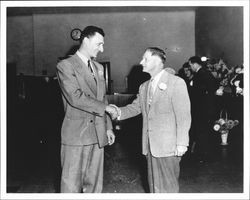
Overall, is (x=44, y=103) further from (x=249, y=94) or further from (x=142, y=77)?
(x=249, y=94)

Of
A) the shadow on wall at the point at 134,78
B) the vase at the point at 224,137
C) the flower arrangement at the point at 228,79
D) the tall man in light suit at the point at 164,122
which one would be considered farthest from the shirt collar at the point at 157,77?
the shadow on wall at the point at 134,78

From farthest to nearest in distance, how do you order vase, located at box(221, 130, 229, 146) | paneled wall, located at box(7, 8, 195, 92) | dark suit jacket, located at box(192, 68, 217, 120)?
paneled wall, located at box(7, 8, 195, 92)
vase, located at box(221, 130, 229, 146)
dark suit jacket, located at box(192, 68, 217, 120)

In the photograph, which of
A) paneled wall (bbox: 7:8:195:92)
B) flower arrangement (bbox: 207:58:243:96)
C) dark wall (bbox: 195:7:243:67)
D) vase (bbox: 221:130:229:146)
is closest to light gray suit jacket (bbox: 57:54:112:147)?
flower arrangement (bbox: 207:58:243:96)

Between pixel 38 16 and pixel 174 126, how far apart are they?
29.8 ft

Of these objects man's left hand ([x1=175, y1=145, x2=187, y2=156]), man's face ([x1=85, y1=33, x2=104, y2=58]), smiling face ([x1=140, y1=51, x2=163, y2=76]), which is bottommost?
man's left hand ([x1=175, y1=145, x2=187, y2=156])

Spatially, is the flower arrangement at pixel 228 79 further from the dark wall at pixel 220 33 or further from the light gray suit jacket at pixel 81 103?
the light gray suit jacket at pixel 81 103

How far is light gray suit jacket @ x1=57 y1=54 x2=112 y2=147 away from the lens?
2.44 meters

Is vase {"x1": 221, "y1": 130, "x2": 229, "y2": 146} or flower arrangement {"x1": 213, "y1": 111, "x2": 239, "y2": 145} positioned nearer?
flower arrangement {"x1": 213, "y1": 111, "x2": 239, "y2": 145}

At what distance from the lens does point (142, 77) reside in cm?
950

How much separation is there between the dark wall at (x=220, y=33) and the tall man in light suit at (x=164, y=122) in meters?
3.92

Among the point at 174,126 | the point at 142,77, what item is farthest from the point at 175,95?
the point at 142,77

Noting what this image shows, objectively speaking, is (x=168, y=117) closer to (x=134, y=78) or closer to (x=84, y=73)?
(x=84, y=73)

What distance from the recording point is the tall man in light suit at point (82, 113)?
2.45m

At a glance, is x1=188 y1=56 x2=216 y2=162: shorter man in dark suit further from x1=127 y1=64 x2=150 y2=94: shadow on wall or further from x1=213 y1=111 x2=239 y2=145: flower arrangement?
x1=127 y1=64 x2=150 y2=94: shadow on wall
